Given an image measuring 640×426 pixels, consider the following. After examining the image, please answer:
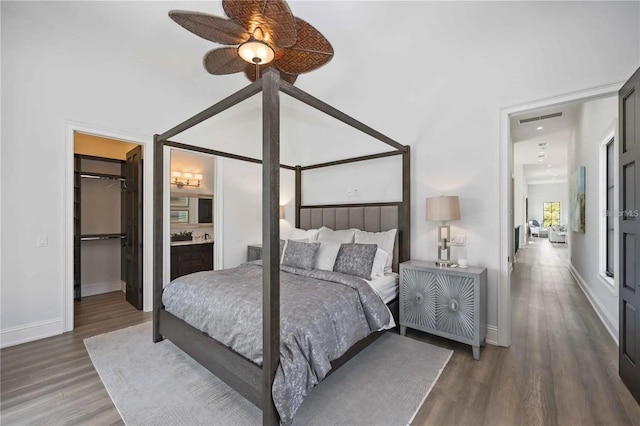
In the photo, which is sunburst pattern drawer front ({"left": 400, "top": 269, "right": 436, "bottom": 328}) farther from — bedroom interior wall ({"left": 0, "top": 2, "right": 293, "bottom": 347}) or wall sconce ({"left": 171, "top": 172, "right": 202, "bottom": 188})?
wall sconce ({"left": 171, "top": 172, "right": 202, "bottom": 188})

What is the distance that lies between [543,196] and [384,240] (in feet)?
51.6

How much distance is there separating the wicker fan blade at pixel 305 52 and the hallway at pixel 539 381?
2609 mm

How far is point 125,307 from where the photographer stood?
3.88 metres

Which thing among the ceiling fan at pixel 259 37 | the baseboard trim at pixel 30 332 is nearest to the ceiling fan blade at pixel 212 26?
the ceiling fan at pixel 259 37

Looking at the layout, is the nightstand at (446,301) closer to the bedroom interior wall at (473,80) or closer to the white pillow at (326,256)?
the bedroom interior wall at (473,80)

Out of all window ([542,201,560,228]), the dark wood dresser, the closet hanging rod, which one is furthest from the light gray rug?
Answer: window ([542,201,560,228])

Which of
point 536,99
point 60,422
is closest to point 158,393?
point 60,422

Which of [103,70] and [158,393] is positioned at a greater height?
[103,70]

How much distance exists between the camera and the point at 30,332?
2.89 m

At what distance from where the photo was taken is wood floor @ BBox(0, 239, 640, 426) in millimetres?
1795

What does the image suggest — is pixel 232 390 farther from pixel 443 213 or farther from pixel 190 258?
pixel 190 258

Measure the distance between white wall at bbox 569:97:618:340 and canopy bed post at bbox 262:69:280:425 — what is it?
142 inches

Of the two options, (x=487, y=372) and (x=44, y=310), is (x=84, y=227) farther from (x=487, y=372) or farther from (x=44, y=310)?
(x=487, y=372)

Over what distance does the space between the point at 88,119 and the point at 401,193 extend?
3.92 m
